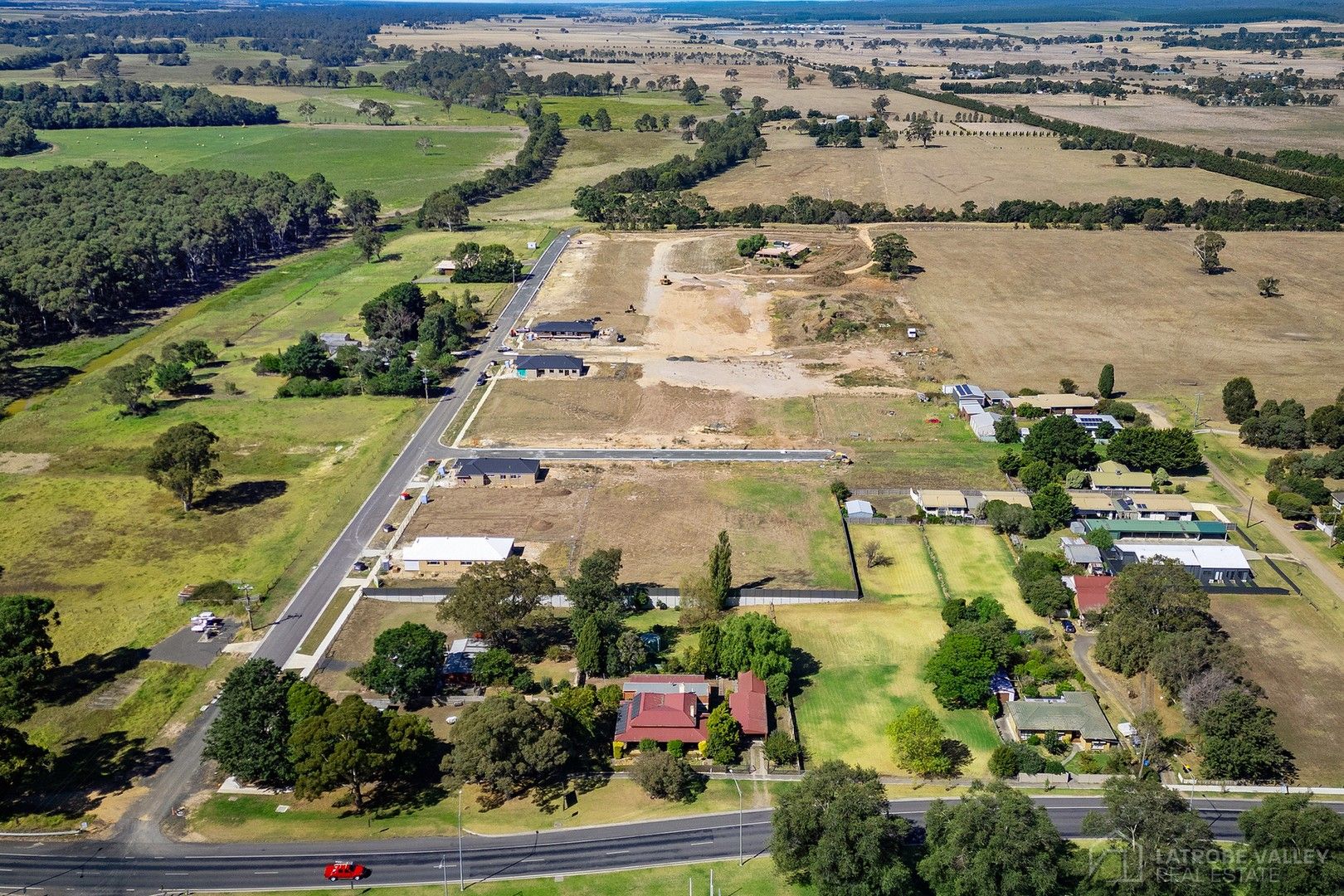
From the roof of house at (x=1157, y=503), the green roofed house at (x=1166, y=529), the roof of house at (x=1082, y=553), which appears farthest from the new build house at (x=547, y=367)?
the roof of house at (x=1157, y=503)

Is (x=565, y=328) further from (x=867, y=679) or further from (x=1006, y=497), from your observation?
(x=867, y=679)

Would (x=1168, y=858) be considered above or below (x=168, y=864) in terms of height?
above

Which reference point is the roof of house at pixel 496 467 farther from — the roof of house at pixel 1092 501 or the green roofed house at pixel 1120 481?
the green roofed house at pixel 1120 481

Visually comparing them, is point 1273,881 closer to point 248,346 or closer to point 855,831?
point 855,831

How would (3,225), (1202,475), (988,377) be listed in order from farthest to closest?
(3,225), (988,377), (1202,475)

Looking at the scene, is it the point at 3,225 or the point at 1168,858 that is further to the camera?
the point at 3,225

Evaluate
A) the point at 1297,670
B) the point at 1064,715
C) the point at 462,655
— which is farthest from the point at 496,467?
the point at 1297,670

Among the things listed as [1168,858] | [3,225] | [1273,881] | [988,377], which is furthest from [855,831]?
[3,225]
